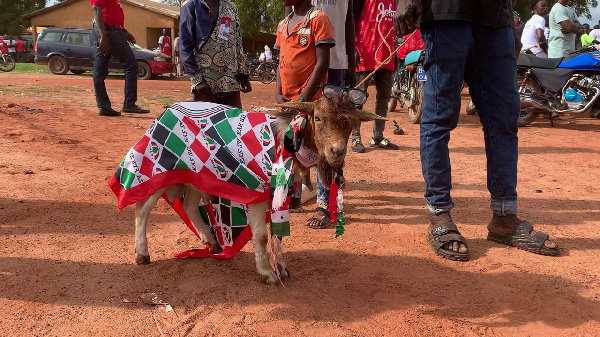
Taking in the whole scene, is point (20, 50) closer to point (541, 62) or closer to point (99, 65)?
point (99, 65)

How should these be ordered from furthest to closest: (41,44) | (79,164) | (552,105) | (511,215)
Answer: (41,44)
(552,105)
(79,164)
(511,215)

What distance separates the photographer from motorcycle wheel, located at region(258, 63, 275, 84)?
81.7 ft

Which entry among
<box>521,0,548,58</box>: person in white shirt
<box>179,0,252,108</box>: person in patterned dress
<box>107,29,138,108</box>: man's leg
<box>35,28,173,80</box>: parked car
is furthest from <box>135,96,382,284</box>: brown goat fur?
<box>35,28,173,80</box>: parked car

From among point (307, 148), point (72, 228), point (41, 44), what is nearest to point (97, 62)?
point (72, 228)

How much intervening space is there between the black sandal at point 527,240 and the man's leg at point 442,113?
433mm

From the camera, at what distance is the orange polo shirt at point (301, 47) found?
417cm

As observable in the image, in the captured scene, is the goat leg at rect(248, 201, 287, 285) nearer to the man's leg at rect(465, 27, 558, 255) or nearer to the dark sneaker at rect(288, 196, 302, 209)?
the dark sneaker at rect(288, 196, 302, 209)

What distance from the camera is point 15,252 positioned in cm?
379

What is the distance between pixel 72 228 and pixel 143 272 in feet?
3.57

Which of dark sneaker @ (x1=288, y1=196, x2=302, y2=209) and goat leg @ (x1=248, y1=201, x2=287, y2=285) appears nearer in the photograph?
goat leg @ (x1=248, y1=201, x2=287, y2=285)

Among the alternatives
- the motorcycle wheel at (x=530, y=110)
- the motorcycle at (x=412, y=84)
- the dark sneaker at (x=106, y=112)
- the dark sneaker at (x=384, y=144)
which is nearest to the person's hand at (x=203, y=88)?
the dark sneaker at (x=384, y=144)

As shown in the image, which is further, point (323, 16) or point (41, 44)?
point (41, 44)

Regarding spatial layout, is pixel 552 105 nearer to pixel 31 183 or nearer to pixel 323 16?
pixel 323 16

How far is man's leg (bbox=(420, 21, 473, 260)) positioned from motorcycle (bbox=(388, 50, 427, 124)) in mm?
5753
